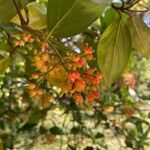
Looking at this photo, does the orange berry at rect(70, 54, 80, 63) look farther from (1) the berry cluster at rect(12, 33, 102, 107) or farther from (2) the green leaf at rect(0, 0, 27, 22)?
(2) the green leaf at rect(0, 0, 27, 22)

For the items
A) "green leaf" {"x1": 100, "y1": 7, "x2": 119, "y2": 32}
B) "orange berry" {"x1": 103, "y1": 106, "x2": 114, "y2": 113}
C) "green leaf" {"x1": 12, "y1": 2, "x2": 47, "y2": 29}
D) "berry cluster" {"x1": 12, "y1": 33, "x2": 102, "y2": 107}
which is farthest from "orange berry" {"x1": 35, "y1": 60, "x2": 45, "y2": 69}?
"orange berry" {"x1": 103, "y1": 106, "x2": 114, "y2": 113}

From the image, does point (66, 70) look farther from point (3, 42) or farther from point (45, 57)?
point (3, 42)

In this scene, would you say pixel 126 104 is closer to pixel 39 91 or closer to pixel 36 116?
pixel 36 116

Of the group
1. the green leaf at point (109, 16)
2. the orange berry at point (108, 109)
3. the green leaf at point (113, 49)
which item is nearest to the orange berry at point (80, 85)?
the green leaf at point (113, 49)

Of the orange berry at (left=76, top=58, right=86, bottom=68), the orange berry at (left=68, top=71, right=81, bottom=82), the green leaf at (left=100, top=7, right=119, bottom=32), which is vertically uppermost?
the green leaf at (left=100, top=7, right=119, bottom=32)

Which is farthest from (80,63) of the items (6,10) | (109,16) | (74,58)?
(109,16)

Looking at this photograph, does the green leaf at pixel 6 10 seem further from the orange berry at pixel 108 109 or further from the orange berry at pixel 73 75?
the orange berry at pixel 108 109

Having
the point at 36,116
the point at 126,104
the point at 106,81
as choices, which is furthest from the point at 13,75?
the point at 106,81
